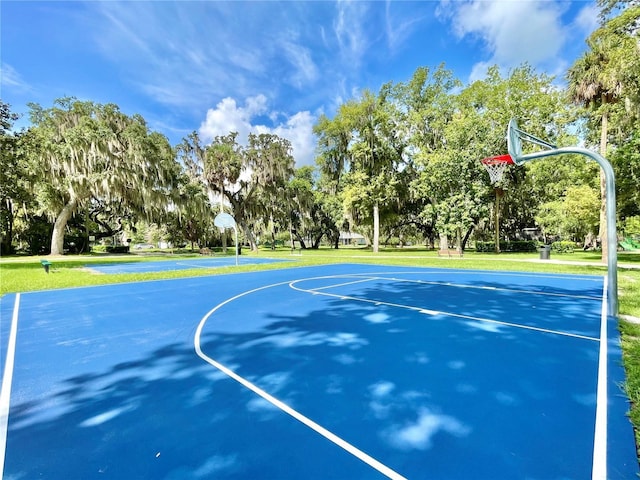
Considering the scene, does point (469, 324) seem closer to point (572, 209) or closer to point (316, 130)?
point (572, 209)

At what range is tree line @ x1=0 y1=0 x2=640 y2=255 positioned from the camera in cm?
1970

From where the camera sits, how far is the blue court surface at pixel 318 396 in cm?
218

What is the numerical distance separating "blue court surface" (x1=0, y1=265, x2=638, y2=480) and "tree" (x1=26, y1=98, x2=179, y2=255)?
2009cm

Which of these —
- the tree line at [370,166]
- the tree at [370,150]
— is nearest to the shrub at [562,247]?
the tree line at [370,166]

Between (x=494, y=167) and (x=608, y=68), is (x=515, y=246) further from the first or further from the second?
(x=608, y=68)

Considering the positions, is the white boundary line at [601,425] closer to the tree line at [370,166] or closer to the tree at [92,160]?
the tree line at [370,166]

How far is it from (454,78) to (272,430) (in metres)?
32.8

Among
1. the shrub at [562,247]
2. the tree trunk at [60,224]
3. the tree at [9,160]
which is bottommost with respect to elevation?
the shrub at [562,247]

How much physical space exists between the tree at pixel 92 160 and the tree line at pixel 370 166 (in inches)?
3.6

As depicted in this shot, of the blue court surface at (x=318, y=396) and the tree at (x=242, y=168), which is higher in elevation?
the tree at (x=242, y=168)

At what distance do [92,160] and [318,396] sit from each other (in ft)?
86.6

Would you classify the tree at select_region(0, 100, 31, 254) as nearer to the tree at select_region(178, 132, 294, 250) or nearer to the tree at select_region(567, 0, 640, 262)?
the tree at select_region(178, 132, 294, 250)

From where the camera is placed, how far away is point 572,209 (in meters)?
21.6

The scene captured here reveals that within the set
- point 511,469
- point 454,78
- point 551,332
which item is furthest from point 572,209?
point 511,469
